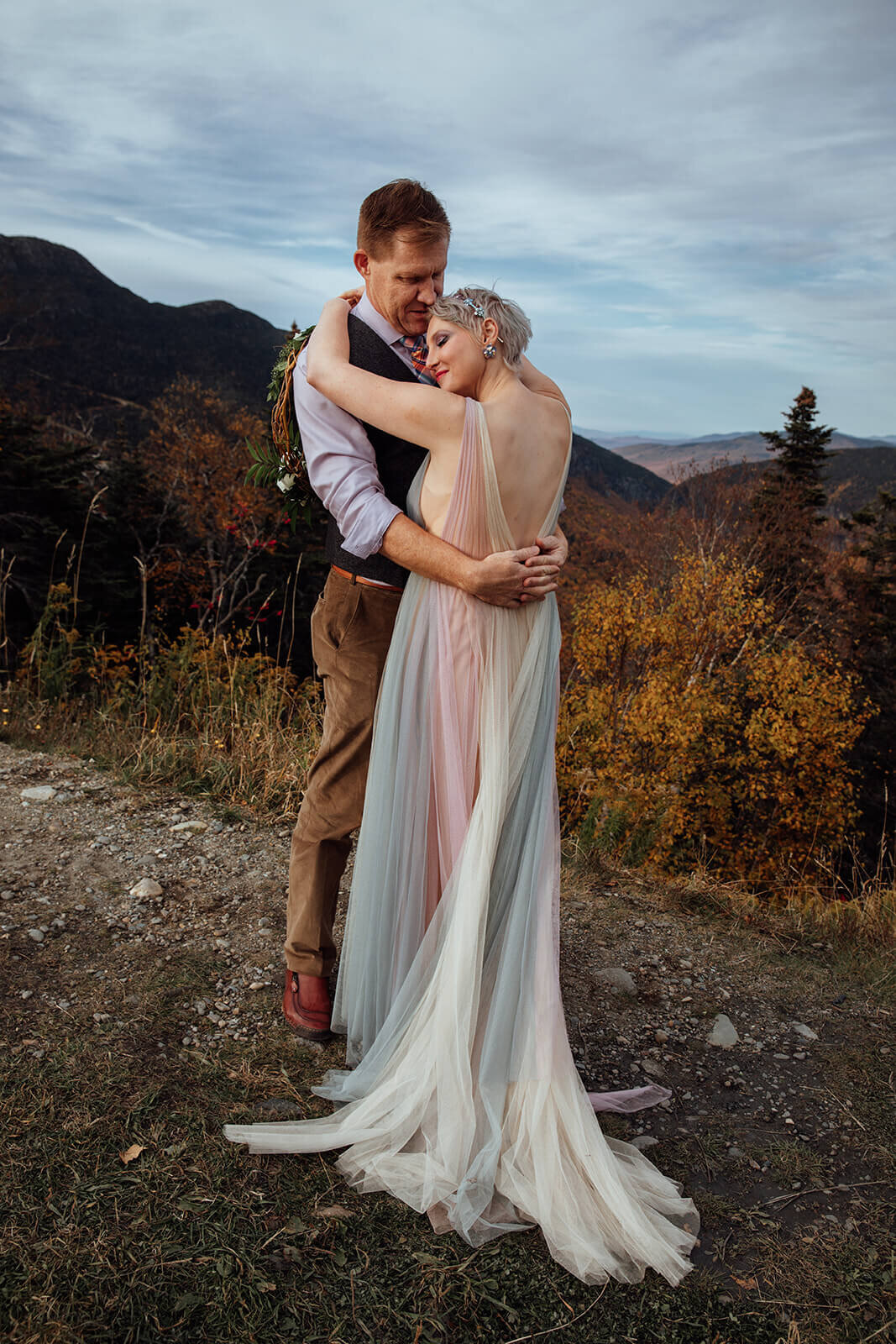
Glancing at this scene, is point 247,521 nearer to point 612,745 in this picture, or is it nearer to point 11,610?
point 11,610

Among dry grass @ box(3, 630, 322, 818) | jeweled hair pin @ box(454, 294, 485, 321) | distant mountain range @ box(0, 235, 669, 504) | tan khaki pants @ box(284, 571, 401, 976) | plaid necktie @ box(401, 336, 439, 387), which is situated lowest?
dry grass @ box(3, 630, 322, 818)

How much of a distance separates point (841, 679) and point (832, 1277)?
49.2 feet

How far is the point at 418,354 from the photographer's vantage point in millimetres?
2250

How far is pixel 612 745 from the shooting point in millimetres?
14109

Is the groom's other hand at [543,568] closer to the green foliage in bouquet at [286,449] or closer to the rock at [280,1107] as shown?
the green foliage in bouquet at [286,449]

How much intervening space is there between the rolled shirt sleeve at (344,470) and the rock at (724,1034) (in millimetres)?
1907

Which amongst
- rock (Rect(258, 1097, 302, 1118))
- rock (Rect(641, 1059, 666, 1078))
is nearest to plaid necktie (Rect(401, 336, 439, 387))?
rock (Rect(258, 1097, 302, 1118))

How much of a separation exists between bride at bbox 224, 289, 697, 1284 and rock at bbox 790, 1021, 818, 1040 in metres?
1.09

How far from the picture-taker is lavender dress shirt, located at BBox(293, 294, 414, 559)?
210 cm

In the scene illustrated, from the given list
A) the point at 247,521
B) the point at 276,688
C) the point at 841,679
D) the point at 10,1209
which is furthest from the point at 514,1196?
the point at 247,521

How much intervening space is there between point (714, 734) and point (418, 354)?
40.6ft

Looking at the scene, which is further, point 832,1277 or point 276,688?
point 276,688

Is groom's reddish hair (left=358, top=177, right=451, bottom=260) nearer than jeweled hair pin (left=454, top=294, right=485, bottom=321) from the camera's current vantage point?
No

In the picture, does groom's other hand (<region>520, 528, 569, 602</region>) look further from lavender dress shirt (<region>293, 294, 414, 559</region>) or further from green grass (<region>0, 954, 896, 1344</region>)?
green grass (<region>0, 954, 896, 1344</region>)
